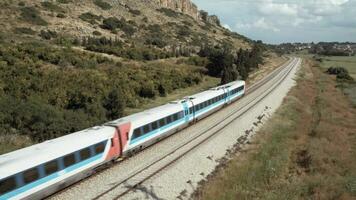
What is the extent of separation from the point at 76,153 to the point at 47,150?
1.68 metres

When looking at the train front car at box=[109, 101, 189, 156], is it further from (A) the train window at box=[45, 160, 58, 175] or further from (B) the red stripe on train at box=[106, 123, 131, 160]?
(A) the train window at box=[45, 160, 58, 175]

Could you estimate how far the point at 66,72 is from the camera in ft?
143

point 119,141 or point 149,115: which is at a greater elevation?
point 149,115

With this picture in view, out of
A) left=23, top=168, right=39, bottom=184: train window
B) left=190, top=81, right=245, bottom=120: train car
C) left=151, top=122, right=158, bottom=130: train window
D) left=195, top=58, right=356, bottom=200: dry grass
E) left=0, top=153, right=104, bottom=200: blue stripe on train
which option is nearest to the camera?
left=0, top=153, right=104, bottom=200: blue stripe on train

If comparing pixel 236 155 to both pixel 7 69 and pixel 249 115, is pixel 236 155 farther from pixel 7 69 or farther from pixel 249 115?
pixel 7 69

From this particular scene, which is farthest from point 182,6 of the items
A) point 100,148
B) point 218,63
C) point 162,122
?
point 100,148

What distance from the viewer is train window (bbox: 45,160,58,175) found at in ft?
56.4

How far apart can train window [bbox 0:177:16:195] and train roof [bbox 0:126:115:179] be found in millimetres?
203

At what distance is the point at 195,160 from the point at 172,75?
33.6m

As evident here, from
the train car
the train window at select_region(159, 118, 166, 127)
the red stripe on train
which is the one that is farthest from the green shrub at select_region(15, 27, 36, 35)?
the red stripe on train

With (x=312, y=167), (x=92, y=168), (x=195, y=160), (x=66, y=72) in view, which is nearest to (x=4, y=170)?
(x=92, y=168)

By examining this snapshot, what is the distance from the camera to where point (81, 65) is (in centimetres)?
4928

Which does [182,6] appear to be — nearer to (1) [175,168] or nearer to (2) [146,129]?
(2) [146,129]

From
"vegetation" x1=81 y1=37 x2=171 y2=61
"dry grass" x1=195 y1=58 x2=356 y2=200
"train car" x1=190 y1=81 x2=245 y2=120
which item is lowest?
"dry grass" x1=195 y1=58 x2=356 y2=200
